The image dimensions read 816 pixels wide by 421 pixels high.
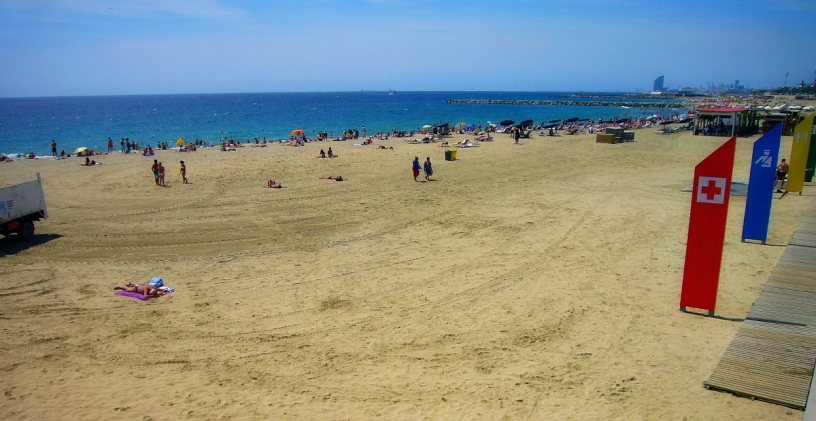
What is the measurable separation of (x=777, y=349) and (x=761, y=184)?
687 cm

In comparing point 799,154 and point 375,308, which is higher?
point 799,154

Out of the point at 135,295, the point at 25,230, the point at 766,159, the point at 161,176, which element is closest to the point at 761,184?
the point at 766,159

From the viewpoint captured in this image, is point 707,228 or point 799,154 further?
point 799,154

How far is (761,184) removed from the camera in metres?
11.7

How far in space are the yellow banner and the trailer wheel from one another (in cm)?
2344

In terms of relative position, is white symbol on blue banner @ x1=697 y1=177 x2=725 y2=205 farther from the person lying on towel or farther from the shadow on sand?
the shadow on sand

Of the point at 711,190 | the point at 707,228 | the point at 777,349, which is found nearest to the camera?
the point at 777,349

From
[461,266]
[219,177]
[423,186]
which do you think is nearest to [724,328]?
[461,266]

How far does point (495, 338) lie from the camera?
7.95 m

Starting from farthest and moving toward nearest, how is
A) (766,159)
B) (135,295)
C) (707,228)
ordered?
(766,159) < (135,295) < (707,228)

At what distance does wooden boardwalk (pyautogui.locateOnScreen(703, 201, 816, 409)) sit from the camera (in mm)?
5742

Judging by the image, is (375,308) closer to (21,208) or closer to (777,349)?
(777,349)

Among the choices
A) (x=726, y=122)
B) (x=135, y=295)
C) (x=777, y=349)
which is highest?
(x=726, y=122)

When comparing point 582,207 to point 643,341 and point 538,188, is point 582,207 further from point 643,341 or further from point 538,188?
point 643,341
